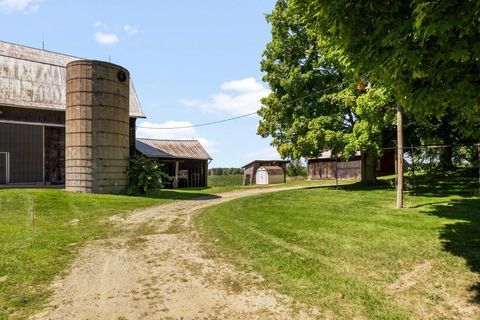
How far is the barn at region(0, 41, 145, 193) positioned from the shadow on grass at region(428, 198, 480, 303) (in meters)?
17.7

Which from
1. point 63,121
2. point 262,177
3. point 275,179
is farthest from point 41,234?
point 275,179

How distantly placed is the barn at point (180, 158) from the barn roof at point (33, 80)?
14.6 feet

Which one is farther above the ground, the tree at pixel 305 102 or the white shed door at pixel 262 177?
the tree at pixel 305 102

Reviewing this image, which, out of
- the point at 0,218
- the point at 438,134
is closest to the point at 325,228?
the point at 0,218

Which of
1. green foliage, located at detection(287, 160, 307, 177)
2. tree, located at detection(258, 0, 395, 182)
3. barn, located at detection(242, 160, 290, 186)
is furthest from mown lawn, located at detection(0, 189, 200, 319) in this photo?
green foliage, located at detection(287, 160, 307, 177)

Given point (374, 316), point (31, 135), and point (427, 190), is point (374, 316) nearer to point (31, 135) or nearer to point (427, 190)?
point (427, 190)

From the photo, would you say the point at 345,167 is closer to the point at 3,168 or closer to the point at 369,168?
the point at 369,168

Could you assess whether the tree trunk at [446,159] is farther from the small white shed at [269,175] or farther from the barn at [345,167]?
the small white shed at [269,175]

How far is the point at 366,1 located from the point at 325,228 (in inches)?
261

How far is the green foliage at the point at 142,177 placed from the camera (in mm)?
20875

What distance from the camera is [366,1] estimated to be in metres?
5.62

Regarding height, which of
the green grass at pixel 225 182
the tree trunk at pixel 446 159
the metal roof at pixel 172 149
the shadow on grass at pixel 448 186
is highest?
the metal roof at pixel 172 149

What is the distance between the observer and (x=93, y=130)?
20094 mm

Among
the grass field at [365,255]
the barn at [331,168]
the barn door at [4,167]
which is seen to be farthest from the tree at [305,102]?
the barn door at [4,167]
